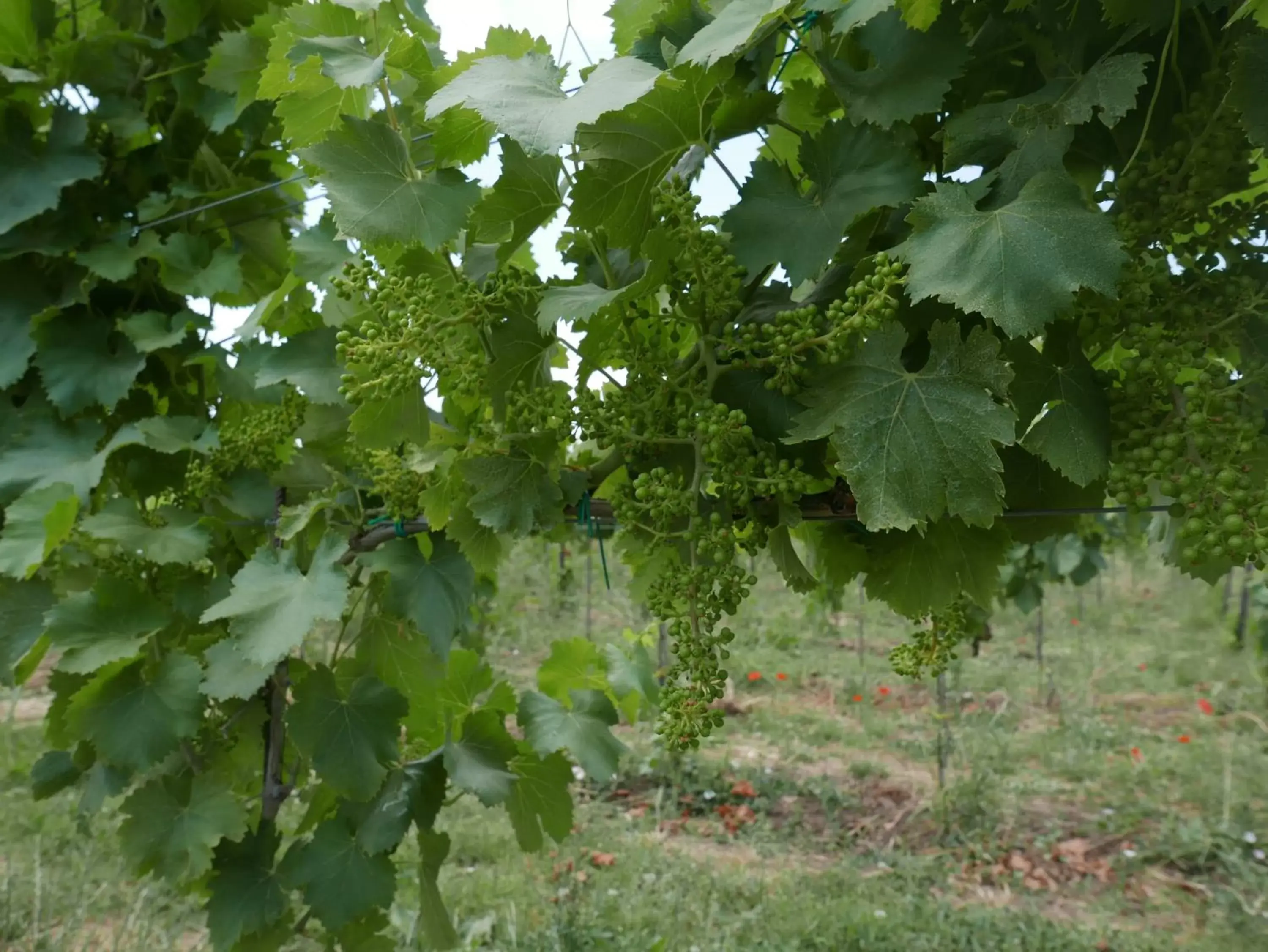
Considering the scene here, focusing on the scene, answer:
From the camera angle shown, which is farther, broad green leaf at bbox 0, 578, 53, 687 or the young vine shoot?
broad green leaf at bbox 0, 578, 53, 687

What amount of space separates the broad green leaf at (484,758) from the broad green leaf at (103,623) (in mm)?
559

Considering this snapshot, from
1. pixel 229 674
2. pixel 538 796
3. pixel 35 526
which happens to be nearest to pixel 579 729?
pixel 538 796

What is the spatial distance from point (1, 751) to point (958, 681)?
5.64 meters

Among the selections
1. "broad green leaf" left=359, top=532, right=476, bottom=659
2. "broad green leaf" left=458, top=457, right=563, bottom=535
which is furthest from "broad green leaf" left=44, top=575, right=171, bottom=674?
"broad green leaf" left=458, top=457, right=563, bottom=535

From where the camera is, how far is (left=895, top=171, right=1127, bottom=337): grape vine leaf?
69cm

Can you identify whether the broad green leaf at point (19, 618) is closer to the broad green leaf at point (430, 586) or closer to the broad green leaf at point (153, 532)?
the broad green leaf at point (153, 532)

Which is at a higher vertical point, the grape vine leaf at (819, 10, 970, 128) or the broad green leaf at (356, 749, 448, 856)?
the grape vine leaf at (819, 10, 970, 128)

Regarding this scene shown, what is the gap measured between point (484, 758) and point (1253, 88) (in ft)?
4.44

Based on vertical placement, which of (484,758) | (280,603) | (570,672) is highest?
(280,603)

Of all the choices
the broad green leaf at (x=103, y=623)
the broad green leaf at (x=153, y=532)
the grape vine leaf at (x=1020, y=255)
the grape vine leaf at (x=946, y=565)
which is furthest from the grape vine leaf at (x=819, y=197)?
the broad green leaf at (x=103, y=623)

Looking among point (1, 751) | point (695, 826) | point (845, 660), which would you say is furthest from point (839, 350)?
point (845, 660)

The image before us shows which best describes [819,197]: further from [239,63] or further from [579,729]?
A: [239,63]

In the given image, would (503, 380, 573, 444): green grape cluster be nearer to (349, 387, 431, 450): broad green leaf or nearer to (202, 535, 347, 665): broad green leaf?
(349, 387, 431, 450): broad green leaf

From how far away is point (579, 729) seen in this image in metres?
1.67
